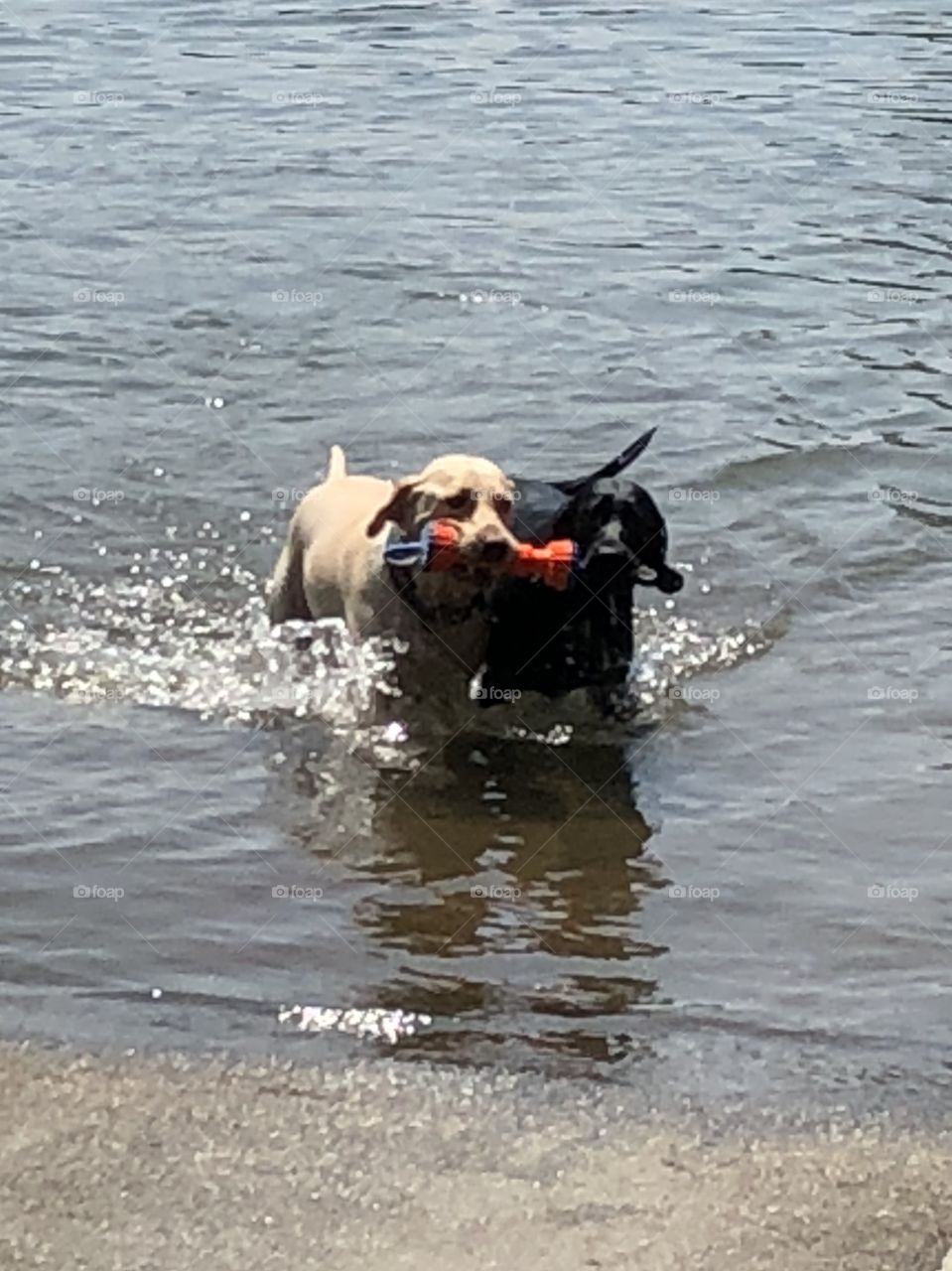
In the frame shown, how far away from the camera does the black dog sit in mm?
6625

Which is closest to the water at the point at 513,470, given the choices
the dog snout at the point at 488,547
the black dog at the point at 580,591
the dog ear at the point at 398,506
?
the black dog at the point at 580,591

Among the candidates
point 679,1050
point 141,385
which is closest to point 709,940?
point 679,1050

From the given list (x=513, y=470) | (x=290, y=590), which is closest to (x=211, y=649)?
(x=290, y=590)

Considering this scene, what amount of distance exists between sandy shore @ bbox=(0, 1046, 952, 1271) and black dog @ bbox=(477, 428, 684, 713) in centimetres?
217

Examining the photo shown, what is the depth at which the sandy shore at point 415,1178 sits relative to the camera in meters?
3.90

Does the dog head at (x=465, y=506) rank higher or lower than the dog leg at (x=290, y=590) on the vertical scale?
higher

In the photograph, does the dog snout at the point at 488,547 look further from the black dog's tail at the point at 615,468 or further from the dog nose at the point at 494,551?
the black dog's tail at the point at 615,468

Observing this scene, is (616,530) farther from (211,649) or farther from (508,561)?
(211,649)

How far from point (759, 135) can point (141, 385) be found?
5.55 metres

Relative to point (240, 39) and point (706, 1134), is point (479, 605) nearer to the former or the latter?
point (706, 1134)

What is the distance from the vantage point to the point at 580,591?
6.67m

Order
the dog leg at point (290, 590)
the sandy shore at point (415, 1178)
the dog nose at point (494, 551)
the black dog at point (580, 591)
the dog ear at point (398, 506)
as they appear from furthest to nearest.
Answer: the dog leg at point (290, 590)
the black dog at point (580, 591)
the dog ear at point (398, 506)
the dog nose at point (494, 551)
the sandy shore at point (415, 1178)

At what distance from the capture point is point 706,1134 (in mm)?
4445

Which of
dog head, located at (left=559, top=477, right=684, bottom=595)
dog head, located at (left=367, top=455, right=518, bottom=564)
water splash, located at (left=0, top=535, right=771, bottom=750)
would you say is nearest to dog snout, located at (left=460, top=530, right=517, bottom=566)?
dog head, located at (left=367, top=455, right=518, bottom=564)
